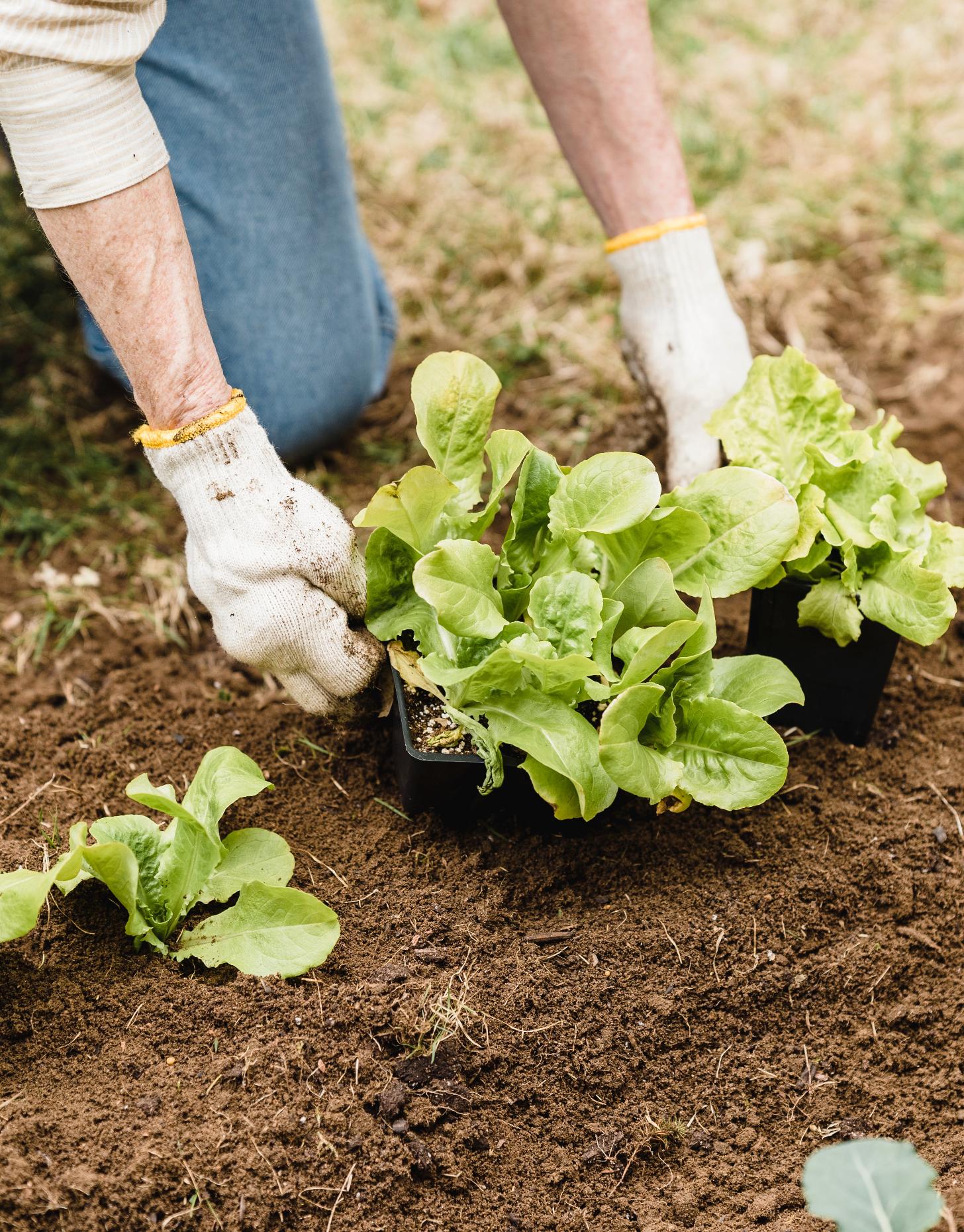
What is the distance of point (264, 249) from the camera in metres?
2.47

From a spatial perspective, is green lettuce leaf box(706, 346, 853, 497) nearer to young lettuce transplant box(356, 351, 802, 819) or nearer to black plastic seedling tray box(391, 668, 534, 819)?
young lettuce transplant box(356, 351, 802, 819)

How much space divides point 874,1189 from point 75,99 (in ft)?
4.99

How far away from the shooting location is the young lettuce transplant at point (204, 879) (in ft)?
4.39

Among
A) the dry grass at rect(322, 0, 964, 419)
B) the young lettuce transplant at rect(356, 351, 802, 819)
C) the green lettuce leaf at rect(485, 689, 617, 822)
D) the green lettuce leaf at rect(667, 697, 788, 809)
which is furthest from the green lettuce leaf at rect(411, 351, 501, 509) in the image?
the dry grass at rect(322, 0, 964, 419)

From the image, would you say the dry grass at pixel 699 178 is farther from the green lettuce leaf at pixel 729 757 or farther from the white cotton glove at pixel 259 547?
the green lettuce leaf at pixel 729 757

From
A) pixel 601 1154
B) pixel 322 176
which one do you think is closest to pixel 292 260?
pixel 322 176

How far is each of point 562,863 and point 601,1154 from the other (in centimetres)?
38

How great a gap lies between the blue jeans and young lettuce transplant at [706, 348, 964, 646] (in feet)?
3.56

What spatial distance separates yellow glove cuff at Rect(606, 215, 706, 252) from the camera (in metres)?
2.05

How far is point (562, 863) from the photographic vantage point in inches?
61.4

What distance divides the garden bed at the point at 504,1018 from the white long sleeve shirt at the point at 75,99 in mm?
841

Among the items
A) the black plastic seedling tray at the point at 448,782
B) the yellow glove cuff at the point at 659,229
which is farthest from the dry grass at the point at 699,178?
the black plastic seedling tray at the point at 448,782

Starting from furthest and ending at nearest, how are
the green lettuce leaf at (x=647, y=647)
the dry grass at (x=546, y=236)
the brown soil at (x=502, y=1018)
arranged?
the dry grass at (x=546, y=236) < the green lettuce leaf at (x=647, y=647) < the brown soil at (x=502, y=1018)

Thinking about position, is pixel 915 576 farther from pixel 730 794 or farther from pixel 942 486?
pixel 730 794
